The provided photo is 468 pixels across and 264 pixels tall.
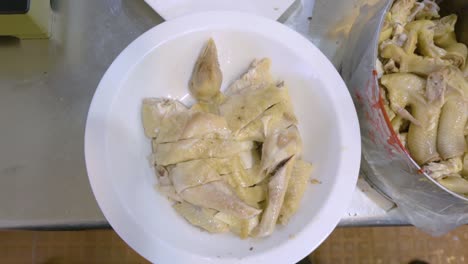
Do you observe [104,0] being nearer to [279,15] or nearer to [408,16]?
[279,15]

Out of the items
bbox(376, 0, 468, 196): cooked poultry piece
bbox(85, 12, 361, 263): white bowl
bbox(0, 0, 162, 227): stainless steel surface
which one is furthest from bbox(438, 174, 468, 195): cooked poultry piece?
bbox(0, 0, 162, 227): stainless steel surface

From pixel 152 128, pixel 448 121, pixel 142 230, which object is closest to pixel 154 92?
pixel 152 128

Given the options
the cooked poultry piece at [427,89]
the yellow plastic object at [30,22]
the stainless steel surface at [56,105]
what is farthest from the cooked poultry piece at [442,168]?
the yellow plastic object at [30,22]

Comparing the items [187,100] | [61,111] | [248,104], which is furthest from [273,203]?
[61,111]

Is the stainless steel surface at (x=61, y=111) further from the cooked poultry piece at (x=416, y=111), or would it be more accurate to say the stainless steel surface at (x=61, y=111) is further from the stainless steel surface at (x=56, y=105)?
the cooked poultry piece at (x=416, y=111)

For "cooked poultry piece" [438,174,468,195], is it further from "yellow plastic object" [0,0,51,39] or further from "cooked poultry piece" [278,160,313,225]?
"yellow plastic object" [0,0,51,39]

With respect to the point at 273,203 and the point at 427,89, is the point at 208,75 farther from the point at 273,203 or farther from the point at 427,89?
the point at 427,89
